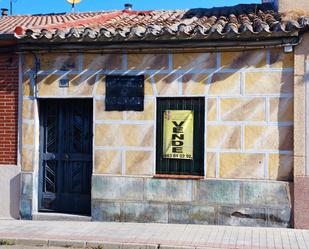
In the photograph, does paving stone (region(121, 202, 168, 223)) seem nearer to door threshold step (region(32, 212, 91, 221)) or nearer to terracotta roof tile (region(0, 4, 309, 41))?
door threshold step (region(32, 212, 91, 221))

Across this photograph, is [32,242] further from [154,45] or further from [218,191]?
[154,45]

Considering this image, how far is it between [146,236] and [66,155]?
9.15 ft

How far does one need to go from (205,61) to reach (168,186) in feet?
8.14

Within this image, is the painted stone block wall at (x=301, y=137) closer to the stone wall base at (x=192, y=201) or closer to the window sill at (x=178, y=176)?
the stone wall base at (x=192, y=201)

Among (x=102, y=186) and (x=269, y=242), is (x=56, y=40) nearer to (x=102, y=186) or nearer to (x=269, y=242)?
(x=102, y=186)

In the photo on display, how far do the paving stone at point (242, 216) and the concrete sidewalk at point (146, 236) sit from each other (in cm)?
19

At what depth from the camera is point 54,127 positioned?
10.4 meters

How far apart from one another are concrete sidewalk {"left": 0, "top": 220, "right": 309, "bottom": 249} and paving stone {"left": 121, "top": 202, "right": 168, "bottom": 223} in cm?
22

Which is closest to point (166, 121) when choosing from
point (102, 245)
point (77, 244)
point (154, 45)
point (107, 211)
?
point (154, 45)

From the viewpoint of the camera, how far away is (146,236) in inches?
331

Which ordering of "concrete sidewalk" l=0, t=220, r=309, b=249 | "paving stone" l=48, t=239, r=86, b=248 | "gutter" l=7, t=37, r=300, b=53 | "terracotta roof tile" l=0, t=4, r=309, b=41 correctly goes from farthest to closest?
"gutter" l=7, t=37, r=300, b=53 → "terracotta roof tile" l=0, t=4, r=309, b=41 → "paving stone" l=48, t=239, r=86, b=248 → "concrete sidewalk" l=0, t=220, r=309, b=249

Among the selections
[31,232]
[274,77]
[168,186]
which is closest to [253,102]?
[274,77]

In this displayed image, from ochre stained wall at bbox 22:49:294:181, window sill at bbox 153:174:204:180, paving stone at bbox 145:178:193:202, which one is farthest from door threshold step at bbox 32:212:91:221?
window sill at bbox 153:174:204:180

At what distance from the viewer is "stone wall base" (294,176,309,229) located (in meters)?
8.93
